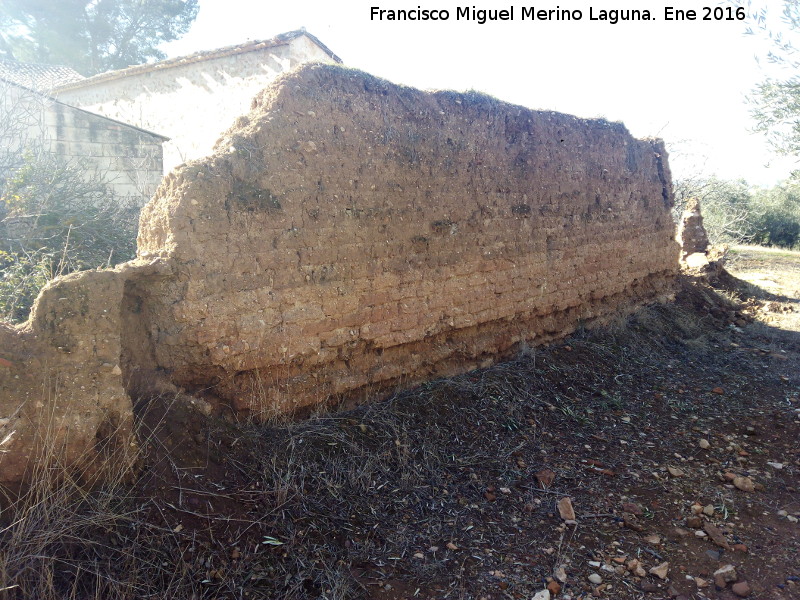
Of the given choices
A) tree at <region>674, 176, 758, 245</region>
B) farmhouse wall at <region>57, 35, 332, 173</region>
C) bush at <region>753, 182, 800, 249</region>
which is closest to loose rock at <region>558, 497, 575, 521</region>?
farmhouse wall at <region>57, 35, 332, 173</region>

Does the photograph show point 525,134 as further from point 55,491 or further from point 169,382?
point 55,491

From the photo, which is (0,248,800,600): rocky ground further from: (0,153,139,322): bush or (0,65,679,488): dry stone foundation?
(0,153,139,322): bush

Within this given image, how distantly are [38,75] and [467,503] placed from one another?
14933 millimetres

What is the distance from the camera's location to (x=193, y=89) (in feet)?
33.4

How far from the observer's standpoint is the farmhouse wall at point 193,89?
364 inches

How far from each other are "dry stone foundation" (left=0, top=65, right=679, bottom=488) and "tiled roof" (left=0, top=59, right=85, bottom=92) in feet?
34.5

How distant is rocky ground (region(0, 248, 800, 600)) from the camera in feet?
9.78

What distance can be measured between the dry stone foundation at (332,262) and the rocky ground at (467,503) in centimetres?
38

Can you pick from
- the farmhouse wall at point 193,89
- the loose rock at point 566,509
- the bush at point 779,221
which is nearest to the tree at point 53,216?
the farmhouse wall at point 193,89

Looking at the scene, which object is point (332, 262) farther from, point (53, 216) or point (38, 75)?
point (38, 75)

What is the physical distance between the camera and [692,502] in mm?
4164

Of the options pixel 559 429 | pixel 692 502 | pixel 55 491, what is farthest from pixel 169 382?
pixel 692 502

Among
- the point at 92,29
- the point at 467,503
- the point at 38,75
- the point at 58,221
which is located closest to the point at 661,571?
the point at 467,503

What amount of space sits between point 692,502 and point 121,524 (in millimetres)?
3790
